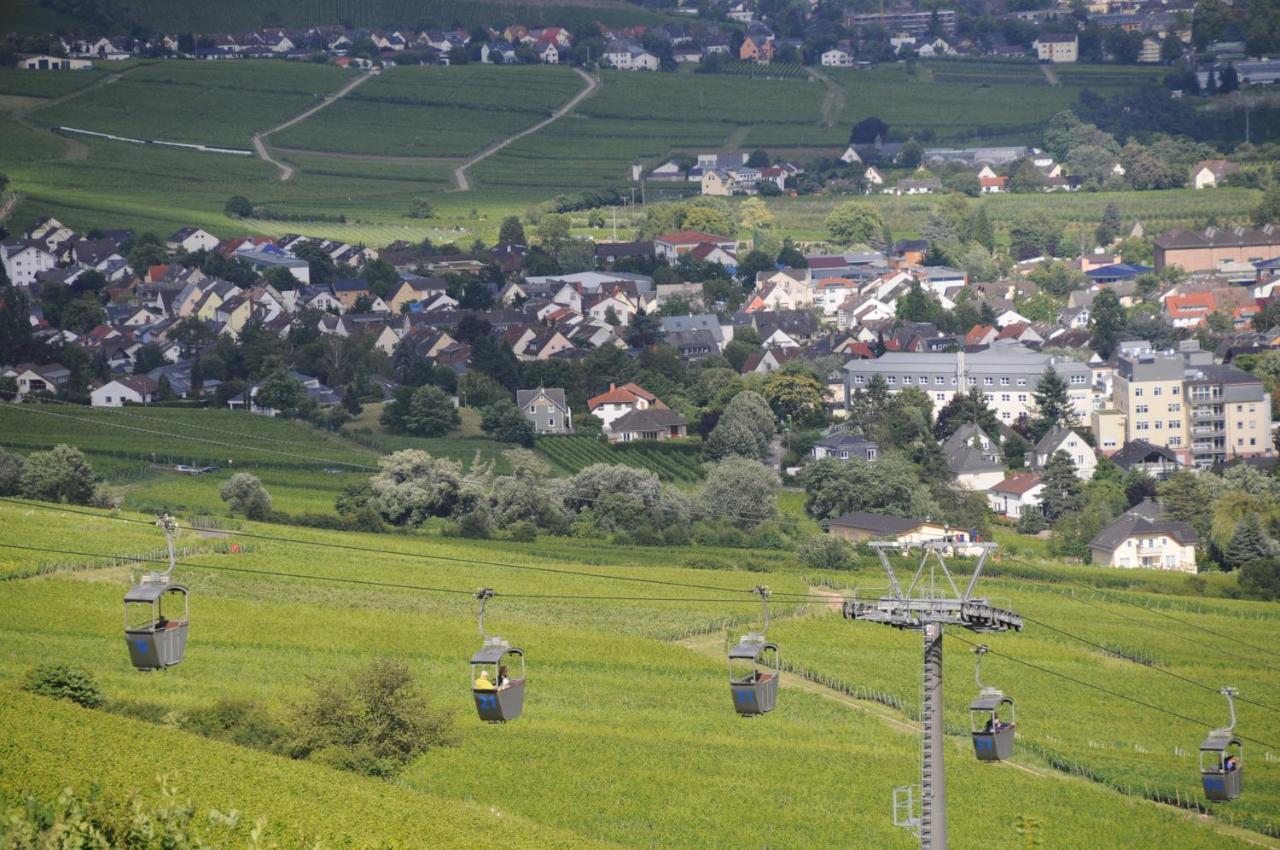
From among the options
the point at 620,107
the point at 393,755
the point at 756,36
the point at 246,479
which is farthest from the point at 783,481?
the point at 756,36

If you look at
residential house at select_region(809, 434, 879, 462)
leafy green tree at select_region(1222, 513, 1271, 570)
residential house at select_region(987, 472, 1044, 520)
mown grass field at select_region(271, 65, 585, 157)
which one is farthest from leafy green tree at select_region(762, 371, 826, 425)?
mown grass field at select_region(271, 65, 585, 157)

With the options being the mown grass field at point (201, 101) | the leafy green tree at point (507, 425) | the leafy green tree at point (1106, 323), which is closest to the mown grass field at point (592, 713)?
the leafy green tree at point (507, 425)

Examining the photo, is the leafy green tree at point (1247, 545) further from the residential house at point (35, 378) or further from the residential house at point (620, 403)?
the residential house at point (35, 378)

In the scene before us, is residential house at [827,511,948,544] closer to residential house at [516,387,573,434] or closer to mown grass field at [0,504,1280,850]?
mown grass field at [0,504,1280,850]

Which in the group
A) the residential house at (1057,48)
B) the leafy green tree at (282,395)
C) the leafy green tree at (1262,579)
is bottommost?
the leafy green tree at (1262,579)

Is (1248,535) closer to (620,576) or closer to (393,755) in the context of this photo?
(620,576)
